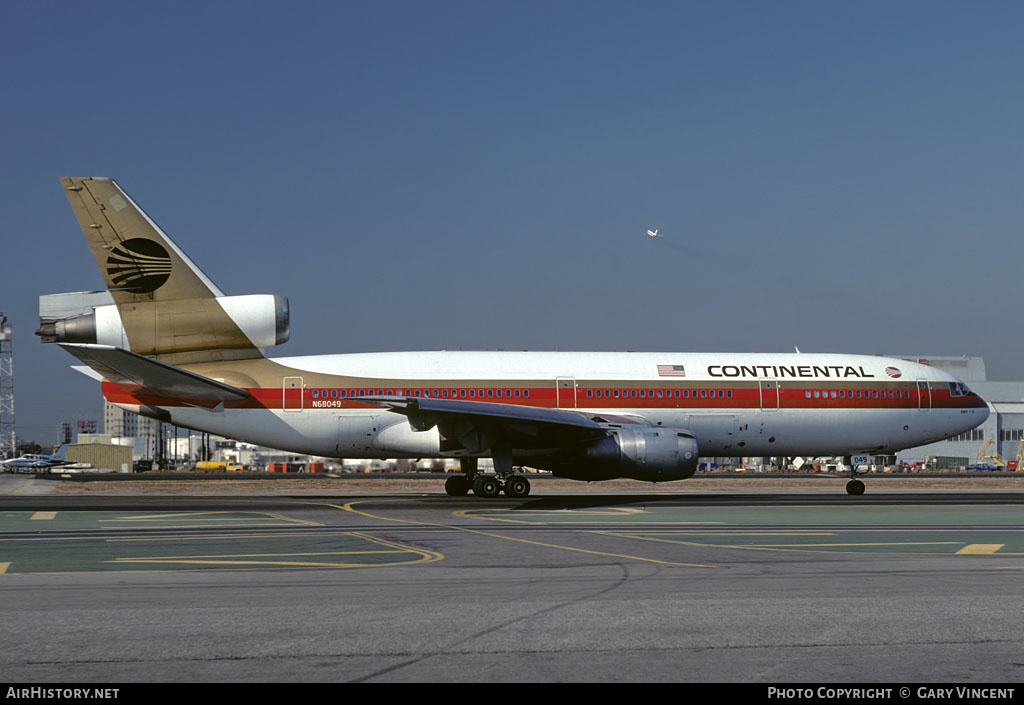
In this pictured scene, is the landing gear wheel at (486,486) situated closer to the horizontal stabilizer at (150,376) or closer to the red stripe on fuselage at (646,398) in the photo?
the red stripe on fuselage at (646,398)

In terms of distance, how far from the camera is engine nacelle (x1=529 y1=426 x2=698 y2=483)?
28.9m

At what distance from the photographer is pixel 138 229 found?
98.2 ft

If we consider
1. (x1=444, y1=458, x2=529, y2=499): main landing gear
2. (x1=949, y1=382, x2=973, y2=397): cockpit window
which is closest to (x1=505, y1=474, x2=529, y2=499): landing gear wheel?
(x1=444, y1=458, x2=529, y2=499): main landing gear

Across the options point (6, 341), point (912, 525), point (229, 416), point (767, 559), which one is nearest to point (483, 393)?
point (229, 416)

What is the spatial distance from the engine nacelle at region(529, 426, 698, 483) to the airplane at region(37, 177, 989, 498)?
48 millimetres

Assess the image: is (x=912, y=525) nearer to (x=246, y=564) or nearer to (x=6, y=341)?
(x=246, y=564)

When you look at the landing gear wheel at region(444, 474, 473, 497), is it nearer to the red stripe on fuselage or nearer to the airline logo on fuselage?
the red stripe on fuselage

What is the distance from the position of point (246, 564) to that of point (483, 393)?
758 inches

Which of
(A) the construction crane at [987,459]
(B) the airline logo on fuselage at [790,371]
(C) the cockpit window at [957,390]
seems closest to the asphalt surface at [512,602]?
(B) the airline logo on fuselage at [790,371]

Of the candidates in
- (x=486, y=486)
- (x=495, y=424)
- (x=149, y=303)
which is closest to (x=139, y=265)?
(x=149, y=303)

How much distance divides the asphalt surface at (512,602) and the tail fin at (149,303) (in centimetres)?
1045

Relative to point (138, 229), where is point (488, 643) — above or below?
below

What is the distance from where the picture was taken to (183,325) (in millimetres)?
30688

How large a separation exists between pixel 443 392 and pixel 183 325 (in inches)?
334
